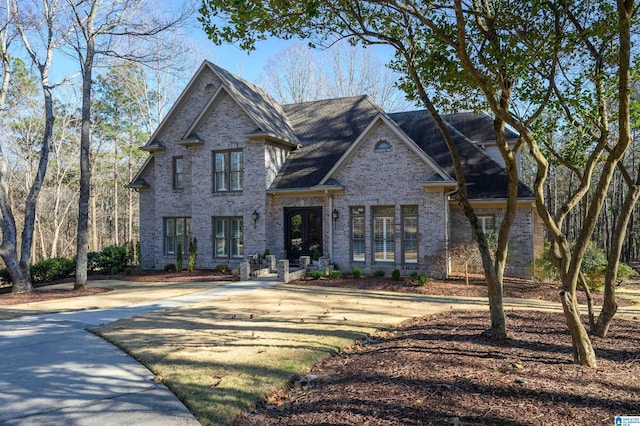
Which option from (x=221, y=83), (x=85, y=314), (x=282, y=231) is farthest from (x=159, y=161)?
(x=85, y=314)

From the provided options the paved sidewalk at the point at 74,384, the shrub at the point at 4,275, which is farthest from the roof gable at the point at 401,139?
the shrub at the point at 4,275

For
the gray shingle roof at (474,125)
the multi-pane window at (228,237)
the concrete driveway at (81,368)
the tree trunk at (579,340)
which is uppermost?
the gray shingle roof at (474,125)

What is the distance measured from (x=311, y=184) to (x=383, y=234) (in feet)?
12.3

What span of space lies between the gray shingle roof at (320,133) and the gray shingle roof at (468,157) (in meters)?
2.19

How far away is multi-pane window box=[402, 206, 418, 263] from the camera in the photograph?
631 inches

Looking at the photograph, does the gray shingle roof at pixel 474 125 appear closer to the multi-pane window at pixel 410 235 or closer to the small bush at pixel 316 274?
the multi-pane window at pixel 410 235

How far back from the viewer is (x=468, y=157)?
58.1ft

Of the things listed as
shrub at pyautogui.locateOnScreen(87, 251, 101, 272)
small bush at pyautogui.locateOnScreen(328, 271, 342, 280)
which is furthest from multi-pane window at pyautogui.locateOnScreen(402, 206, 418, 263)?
shrub at pyautogui.locateOnScreen(87, 251, 101, 272)

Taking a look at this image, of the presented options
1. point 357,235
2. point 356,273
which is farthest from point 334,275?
point 357,235

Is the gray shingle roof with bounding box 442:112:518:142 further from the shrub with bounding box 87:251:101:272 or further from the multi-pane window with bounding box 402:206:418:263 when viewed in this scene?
the shrub with bounding box 87:251:101:272

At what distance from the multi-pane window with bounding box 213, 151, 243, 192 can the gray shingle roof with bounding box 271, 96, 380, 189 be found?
187 cm

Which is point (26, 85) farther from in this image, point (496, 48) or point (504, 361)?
point (504, 361)

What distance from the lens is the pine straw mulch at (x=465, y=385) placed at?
384cm

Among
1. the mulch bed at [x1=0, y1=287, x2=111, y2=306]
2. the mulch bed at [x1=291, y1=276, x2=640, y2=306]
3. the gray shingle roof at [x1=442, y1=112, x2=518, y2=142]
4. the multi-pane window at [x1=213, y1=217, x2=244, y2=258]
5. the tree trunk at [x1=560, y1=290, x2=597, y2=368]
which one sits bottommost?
the mulch bed at [x1=0, y1=287, x2=111, y2=306]
